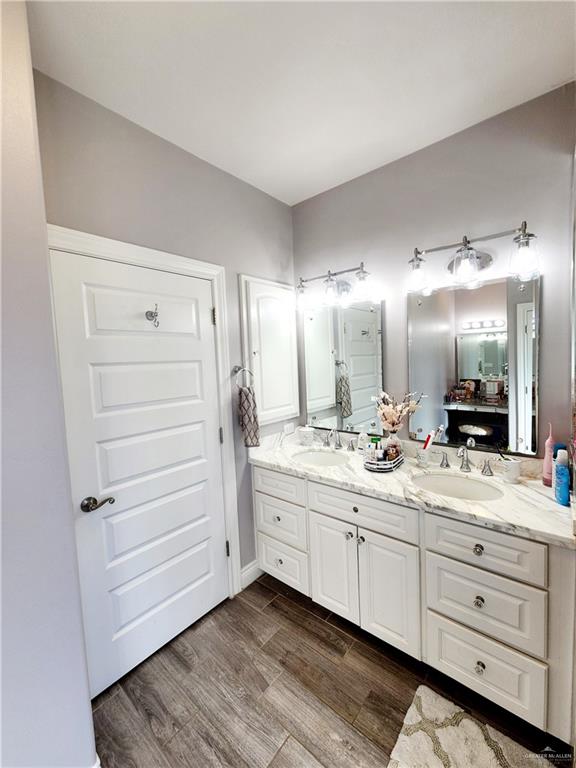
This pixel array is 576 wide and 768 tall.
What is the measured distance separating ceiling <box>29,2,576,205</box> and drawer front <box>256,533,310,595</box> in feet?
7.89

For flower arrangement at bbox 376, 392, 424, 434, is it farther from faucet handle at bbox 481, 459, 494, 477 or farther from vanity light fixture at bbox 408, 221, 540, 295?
vanity light fixture at bbox 408, 221, 540, 295

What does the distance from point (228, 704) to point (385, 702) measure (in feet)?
2.32

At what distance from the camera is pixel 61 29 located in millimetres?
1094

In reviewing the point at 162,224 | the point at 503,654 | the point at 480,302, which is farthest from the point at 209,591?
the point at 480,302

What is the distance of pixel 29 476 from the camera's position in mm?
970

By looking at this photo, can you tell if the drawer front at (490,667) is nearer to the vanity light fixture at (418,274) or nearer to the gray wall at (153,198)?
the gray wall at (153,198)

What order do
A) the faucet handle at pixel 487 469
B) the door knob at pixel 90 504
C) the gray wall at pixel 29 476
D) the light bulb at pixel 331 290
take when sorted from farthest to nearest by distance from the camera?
the light bulb at pixel 331 290 → the faucet handle at pixel 487 469 → the door knob at pixel 90 504 → the gray wall at pixel 29 476

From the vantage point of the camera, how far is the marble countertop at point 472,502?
114cm

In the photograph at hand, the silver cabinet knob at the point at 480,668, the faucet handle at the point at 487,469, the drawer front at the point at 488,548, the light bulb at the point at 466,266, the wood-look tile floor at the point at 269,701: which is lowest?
the wood-look tile floor at the point at 269,701

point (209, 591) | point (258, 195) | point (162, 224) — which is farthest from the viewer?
point (258, 195)

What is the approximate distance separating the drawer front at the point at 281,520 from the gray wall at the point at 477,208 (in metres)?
1.03

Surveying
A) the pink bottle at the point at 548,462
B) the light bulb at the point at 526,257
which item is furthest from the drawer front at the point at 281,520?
the light bulb at the point at 526,257

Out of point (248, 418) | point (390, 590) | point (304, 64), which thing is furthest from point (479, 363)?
point (304, 64)

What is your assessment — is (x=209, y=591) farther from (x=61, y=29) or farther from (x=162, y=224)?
(x=61, y=29)
